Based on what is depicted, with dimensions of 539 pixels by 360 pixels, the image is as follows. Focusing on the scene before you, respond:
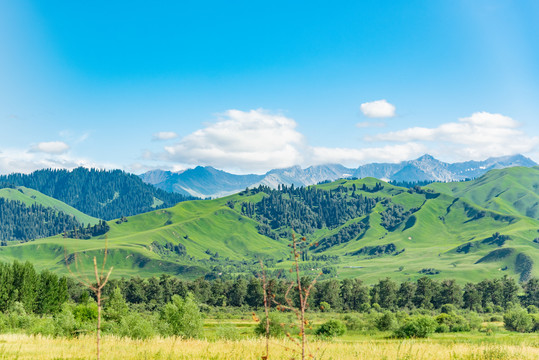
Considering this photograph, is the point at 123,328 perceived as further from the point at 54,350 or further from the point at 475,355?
the point at 475,355

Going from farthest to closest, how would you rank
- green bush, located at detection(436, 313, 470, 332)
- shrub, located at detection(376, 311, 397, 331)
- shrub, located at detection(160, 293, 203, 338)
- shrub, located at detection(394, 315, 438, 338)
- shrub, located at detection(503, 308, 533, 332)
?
shrub, located at detection(503, 308, 533, 332)
green bush, located at detection(436, 313, 470, 332)
shrub, located at detection(376, 311, 397, 331)
shrub, located at detection(394, 315, 438, 338)
shrub, located at detection(160, 293, 203, 338)

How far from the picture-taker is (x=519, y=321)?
128 m

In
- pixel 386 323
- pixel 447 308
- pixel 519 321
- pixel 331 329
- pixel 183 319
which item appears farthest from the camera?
pixel 447 308

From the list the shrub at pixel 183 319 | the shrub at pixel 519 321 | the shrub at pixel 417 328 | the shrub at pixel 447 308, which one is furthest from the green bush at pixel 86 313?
the shrub at pixel 447 308

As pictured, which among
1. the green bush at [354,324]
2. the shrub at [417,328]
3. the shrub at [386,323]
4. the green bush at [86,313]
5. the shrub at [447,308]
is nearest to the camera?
the shrub at [417,328]

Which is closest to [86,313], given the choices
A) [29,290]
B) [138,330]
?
[29,290]

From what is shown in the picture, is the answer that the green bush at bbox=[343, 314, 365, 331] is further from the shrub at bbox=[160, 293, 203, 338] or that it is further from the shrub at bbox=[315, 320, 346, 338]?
the shrub at bbox=[160, 293, 203, 338]

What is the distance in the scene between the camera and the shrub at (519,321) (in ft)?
415

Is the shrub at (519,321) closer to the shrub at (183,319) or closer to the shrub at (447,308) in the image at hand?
the shrub at (447,308)

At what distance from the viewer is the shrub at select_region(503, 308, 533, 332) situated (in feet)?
415

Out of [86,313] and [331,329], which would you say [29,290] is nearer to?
[86,313]

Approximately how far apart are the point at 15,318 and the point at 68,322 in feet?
143

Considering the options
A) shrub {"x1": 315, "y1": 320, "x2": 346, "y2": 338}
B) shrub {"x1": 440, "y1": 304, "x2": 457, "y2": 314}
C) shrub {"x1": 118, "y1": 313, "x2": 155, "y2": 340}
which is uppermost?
shrub {"x1": 118, "y1": 313, "x2": 155, "y2": 340}

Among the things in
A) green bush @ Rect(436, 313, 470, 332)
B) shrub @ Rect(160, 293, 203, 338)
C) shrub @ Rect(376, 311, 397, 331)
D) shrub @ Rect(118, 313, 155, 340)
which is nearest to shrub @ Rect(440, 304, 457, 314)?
green bush @ Rect(436, 313, 470, 332)
